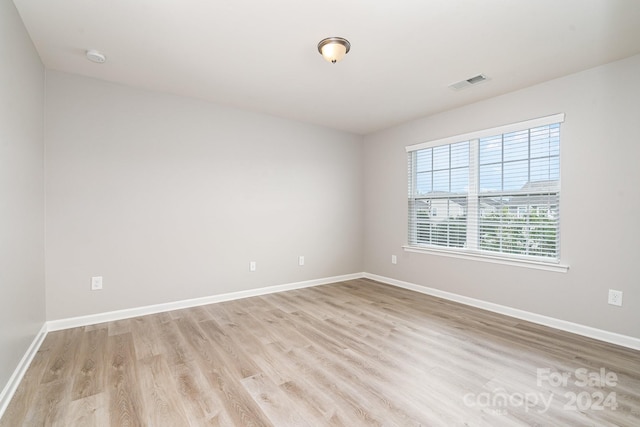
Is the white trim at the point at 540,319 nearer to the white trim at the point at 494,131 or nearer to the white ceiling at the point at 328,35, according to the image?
the white trim at the point at 494,131

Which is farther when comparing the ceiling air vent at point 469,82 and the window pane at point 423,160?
the window pane at point 423,160

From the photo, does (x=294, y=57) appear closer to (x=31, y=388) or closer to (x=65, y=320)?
(x=31, y=388)

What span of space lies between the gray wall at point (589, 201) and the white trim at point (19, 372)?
4.20 meters

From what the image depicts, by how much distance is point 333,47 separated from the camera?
2.35 metres

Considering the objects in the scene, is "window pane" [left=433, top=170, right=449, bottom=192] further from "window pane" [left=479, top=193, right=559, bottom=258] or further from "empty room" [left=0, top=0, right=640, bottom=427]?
"window pane" [left=479, top=193, right=559, bottom=258]

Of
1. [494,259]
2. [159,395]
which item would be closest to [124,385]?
[159,395]

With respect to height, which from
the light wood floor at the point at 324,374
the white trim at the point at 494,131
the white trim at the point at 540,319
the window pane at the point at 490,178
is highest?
the white trim at the point at 494,131

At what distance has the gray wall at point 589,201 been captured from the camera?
2.57 m

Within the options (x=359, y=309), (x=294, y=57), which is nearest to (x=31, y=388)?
(x=359, y=309)

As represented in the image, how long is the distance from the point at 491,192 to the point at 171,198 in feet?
12.4

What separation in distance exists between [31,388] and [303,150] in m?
3.77

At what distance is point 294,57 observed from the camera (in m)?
2.64

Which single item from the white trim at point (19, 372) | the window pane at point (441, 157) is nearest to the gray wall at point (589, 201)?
the window pane at point (441, 157)

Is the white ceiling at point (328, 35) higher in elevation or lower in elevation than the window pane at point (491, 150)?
higher
